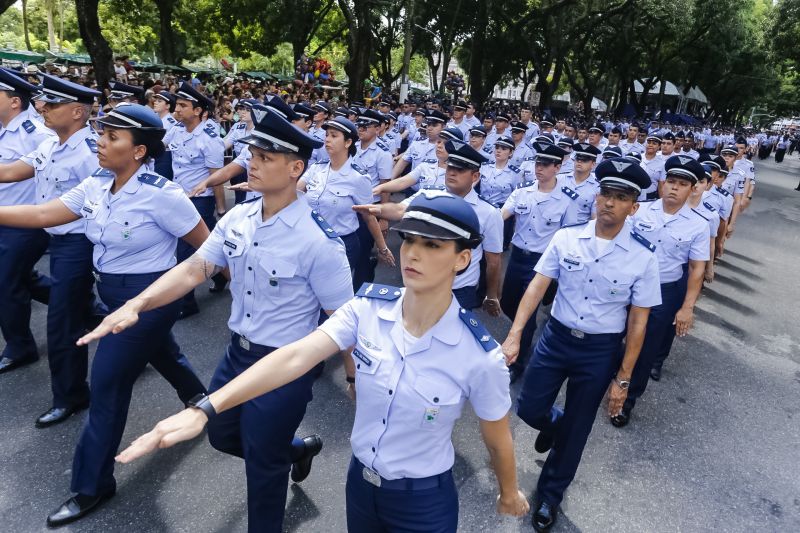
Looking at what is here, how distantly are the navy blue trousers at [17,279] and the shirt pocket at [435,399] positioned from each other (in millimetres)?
3887

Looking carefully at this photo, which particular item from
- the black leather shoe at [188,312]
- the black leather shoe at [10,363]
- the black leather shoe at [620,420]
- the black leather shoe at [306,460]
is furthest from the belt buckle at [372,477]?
the black leather shoe at [188,312]

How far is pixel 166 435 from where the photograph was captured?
1656mm

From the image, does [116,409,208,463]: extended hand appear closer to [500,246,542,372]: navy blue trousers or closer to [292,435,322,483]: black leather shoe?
[292,435,322,483]: black leather shoe

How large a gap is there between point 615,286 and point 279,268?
6.96 ft

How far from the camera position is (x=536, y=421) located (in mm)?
3689

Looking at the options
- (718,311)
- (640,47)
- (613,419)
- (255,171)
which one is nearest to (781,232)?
(718,311)

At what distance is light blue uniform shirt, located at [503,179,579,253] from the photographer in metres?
5.49

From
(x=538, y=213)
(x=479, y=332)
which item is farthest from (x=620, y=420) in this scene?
(x=479, y=332)

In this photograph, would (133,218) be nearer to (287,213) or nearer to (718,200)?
(287,213)

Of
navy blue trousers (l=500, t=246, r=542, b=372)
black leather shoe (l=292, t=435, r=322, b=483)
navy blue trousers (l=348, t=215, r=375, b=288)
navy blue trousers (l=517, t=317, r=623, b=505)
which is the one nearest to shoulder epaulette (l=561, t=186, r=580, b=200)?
navy blue trousers (l=500, t=246, r=542, b=372)

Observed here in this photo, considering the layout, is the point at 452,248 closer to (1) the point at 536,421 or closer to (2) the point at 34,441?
(1) the point at 536,421

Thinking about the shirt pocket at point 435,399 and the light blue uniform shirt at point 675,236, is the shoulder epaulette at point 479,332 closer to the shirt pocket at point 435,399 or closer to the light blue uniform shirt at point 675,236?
the shirt pocket at point 435,399

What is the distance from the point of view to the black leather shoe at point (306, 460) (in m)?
3.51

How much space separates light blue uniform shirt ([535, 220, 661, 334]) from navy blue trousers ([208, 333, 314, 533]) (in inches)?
71.1
